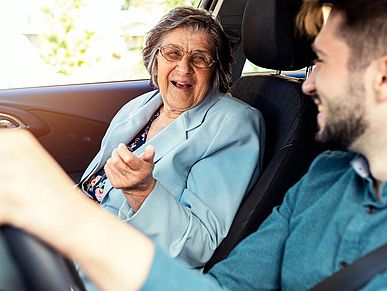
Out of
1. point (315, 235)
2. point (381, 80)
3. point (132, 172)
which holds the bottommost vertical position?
point (132, 172)

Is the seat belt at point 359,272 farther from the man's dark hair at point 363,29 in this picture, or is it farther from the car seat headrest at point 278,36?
the car seat headrest at point 278,36

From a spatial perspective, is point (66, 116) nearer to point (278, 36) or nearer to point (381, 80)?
point (278, 36)

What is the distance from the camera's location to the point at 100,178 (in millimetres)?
2162

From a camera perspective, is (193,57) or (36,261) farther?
(193,57)

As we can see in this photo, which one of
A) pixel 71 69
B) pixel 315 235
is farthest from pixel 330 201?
pixel 71 69

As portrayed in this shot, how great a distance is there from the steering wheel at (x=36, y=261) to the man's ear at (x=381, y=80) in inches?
22.9

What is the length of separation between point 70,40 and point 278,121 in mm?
1325

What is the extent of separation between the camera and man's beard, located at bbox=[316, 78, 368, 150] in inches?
45.1

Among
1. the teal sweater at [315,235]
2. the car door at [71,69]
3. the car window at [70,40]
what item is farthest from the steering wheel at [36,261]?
the car window at [70,40]

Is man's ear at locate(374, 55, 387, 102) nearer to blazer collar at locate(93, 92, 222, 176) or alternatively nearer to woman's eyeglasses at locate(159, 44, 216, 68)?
blazer collar at locate(93, 92, 222, 176)

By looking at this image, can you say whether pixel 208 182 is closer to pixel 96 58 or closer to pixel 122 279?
pixel 122 279

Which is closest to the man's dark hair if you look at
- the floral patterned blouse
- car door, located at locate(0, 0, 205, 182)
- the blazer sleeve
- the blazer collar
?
the blazer sleeve

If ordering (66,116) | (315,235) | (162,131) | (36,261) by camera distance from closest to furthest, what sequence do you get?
1. (36,261)
2. (315,235)
3. (162,131)
4. (66,116)

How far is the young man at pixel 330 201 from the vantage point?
2.64 ft
